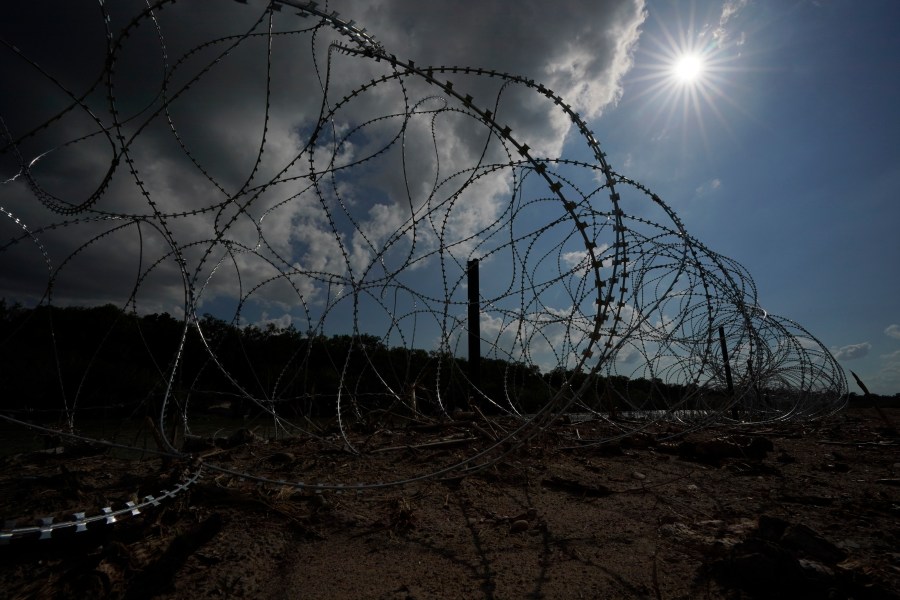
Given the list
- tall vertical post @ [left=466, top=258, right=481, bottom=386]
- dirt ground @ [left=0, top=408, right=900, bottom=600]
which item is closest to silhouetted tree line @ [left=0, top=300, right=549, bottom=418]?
tall vertical post @ [left=466, top=258, right=481, bottom=386]

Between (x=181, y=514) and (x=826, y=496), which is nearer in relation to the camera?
(x=181, y=514)

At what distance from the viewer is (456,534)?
8.29 ft

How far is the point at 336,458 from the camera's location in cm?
421

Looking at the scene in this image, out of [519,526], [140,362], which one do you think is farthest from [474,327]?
[140,362]

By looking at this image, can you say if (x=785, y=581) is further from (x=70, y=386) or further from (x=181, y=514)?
(x=70, y=386)

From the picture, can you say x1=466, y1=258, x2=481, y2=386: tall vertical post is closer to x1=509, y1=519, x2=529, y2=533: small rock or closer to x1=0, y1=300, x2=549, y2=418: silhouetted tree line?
x1=0, y1=300, x2=549, y2=418: silhouetted tree line

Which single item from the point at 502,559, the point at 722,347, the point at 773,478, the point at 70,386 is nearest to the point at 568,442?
the point at 773,478

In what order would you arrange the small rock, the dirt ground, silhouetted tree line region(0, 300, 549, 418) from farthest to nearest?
1. silhouetted tree line region(0, 300, 549, 418)
2. the small rock
3. the dirt ground

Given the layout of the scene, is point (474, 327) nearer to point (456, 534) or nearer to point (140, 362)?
point (456, 534)

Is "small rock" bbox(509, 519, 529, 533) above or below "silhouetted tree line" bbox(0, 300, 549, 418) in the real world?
below

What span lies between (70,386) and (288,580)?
1872 cm

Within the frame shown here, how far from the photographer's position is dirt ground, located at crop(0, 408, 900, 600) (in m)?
1.91

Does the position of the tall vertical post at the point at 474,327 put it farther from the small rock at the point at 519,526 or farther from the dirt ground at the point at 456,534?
the small rock at the point at 519,526

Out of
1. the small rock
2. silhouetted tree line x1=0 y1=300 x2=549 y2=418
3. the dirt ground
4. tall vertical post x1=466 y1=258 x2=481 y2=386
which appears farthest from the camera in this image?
silhouetted tree line x1=0 y1=300 x2=549 y2=418
